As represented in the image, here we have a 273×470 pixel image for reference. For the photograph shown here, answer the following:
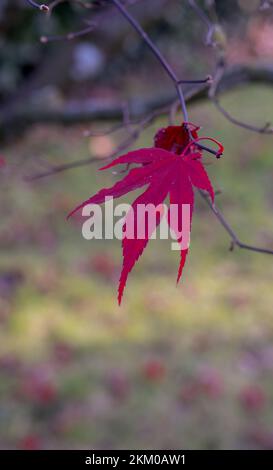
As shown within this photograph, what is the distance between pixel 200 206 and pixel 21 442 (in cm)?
259

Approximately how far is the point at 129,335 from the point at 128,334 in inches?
0.4

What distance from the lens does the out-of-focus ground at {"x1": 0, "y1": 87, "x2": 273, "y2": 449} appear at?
2.68m

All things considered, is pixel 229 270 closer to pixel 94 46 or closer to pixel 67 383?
pixel 67 383

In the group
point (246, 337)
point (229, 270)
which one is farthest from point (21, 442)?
point (229, 270)

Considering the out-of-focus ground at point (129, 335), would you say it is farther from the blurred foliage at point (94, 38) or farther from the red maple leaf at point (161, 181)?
the red maple leaf at point (161, 181)

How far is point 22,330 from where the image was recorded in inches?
127

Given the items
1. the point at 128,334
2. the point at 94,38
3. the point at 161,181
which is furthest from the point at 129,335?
the point at 161,181

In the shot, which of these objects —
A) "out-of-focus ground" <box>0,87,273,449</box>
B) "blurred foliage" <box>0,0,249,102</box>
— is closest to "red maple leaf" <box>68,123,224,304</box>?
"out-of-focus ground" <box>0,87,273,449</box>

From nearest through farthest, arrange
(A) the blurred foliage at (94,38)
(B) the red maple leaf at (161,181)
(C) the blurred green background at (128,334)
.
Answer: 1. (B) the red maple leaf at (161,181)
2. (C) the blurred green background at (128,334)
3. (A) the blurred foliage at (94,38)

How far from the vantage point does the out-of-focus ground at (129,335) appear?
2.68 m

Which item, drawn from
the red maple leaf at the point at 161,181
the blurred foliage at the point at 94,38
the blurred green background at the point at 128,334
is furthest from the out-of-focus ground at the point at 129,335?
the red maple leaf at the point at 161,181

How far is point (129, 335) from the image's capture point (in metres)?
3.24

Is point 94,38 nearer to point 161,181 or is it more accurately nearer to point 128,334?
point 128,334
